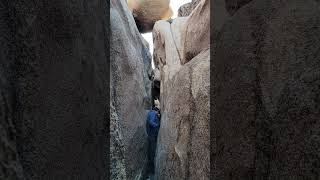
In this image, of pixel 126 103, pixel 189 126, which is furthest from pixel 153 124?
pixel 189 126

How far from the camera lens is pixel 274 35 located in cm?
152

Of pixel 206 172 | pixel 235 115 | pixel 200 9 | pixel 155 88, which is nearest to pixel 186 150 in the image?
pixel 206 172

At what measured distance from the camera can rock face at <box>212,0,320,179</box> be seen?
1313 millimetres

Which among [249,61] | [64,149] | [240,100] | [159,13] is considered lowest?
[64,149]

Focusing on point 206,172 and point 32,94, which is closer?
point 32,94

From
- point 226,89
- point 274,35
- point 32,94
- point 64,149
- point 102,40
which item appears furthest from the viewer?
point 102,40

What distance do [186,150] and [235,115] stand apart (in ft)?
6.22

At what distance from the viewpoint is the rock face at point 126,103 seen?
4.20 m

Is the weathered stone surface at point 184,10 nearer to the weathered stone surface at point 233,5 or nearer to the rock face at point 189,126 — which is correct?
the rock face at point 189,126

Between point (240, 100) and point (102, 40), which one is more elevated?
point (102, 40)

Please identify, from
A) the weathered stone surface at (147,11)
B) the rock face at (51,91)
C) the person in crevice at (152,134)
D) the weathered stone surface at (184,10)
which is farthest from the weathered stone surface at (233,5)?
the weathered stone surface at (147,11)

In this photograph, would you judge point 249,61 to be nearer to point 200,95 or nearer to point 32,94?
point 32,94

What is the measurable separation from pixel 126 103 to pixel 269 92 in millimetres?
3684

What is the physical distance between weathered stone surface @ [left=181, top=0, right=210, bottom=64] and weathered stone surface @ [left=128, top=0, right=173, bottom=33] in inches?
252
